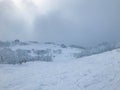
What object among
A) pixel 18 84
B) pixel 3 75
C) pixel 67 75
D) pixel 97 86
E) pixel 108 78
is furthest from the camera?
pixel 3 75

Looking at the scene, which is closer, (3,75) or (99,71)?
(99,71)

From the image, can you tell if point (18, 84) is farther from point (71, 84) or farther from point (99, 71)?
point (99, 71)

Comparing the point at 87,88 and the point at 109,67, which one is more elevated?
the point at 109,67

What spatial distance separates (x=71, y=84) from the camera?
21578 mm

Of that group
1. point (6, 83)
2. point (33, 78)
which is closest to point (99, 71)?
point (33, 78)

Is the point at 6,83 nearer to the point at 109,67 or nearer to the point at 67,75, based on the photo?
the point at 67,75

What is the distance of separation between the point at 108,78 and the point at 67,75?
203 inches

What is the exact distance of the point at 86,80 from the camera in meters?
22.1

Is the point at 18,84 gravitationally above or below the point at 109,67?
below

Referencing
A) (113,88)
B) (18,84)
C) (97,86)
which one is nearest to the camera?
(113,88)

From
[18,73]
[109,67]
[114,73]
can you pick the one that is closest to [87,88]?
[114,73]

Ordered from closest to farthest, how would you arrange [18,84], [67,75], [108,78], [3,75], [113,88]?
1. [113,88]
2. [108,78]
3. [18,84]
4. [67,75]
5. [3,75]

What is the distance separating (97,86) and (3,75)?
12972 mm

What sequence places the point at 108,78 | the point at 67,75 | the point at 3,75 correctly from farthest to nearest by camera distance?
the point at 3,75
the point at 67,75
the point at 108,78
